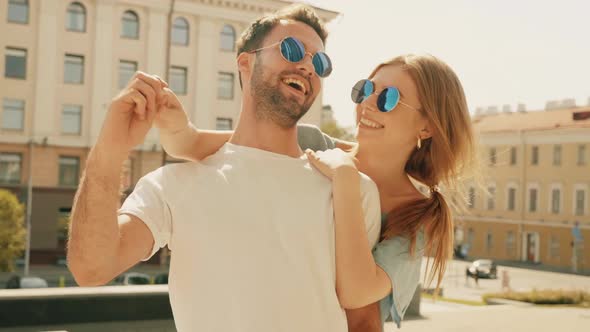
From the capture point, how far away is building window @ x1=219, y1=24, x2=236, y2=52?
127ft

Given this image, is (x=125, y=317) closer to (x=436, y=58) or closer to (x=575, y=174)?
(x=436, y=58)

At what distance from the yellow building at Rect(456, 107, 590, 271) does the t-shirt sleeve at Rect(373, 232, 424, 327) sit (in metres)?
44.6


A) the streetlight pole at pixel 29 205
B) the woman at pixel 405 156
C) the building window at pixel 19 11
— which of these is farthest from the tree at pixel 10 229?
the woman at pixel 405 156

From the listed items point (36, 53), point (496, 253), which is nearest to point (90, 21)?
point (36, 53)

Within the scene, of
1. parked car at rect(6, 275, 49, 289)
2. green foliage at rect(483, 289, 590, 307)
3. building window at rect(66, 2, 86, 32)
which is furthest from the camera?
building window at rect(66, 2, 86, 32)

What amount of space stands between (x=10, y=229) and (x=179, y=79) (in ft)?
37.1

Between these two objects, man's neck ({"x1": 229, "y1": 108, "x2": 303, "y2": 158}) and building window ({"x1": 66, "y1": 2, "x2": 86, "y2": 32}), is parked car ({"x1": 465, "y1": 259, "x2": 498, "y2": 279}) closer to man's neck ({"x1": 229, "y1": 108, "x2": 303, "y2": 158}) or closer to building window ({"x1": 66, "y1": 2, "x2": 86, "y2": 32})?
building window ({"x1": 66, "y1": 2, "x2": 86, "y2": 32})

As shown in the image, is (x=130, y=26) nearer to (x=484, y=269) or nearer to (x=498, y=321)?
(x=484, y=269)

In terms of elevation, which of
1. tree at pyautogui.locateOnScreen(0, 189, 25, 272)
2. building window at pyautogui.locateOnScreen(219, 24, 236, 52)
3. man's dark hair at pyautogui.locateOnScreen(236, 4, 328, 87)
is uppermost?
building window at pyautogui.locateOnScreen(219, 24, 236, 52)

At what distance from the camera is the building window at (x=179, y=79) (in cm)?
3747

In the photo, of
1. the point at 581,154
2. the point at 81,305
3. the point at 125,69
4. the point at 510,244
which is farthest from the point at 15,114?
the point at 510,244

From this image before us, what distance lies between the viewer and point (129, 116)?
6.38 ft

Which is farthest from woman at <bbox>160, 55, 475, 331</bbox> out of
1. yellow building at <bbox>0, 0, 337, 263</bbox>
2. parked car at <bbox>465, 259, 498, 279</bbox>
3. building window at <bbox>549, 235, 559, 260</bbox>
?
building window at <bbox>549, 235, 559, 260</bbox>

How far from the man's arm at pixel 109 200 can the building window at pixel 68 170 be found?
3457cm
